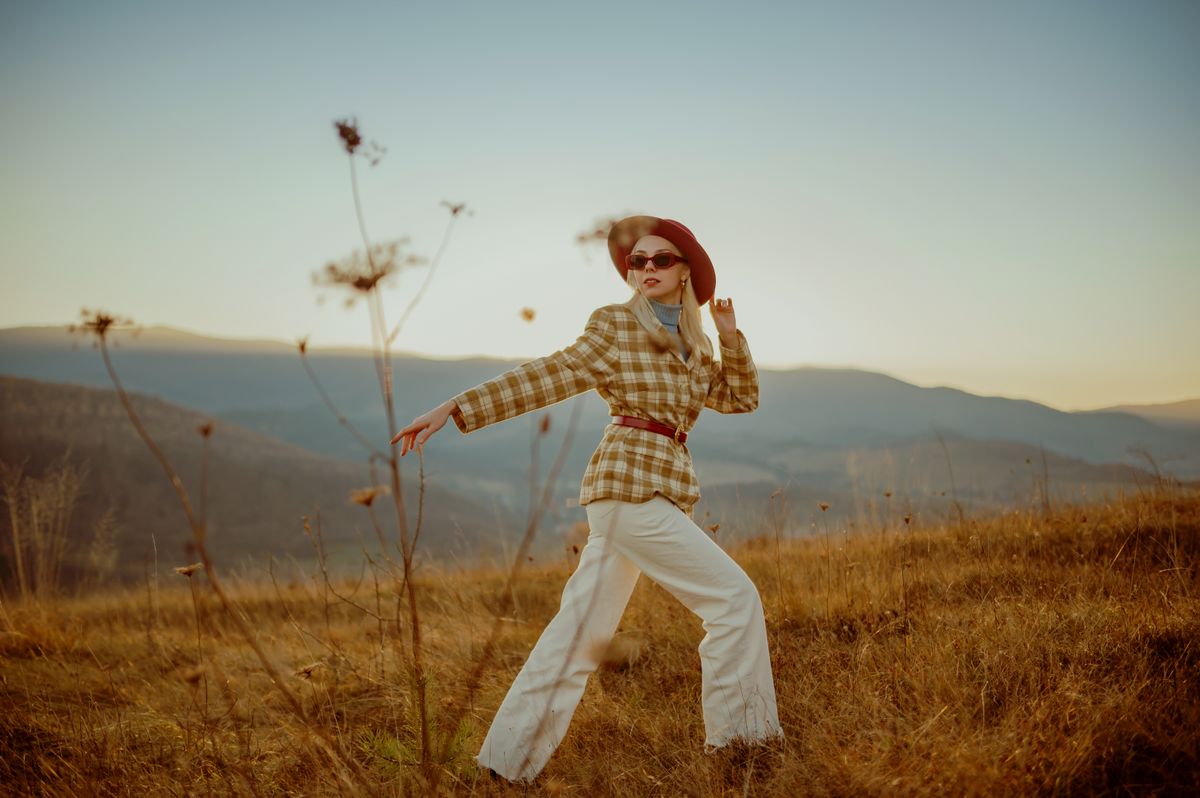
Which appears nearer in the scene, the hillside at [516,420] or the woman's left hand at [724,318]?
the woman's left hand at [724,318]

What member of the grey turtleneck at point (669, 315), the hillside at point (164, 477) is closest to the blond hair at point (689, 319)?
the grey turtleneck at point (669, 315)

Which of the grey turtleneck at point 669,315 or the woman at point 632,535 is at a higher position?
the grey turtleneck at point 669,315

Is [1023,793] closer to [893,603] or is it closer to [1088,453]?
[893,603]

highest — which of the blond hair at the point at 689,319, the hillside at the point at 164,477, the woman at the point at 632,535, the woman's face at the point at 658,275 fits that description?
the woman's face at the point at 658,275

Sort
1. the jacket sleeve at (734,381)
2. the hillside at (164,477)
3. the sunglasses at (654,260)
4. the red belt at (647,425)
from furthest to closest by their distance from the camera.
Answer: the hillside at (164,477)
the jacket sleeve at (734,381)
the sunglasses at (654,260)
the red belt at (647,425)

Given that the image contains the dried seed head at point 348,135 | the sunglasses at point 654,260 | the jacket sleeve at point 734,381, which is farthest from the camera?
the jacket sleeve at point 734,381

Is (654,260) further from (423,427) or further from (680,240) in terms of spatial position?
(423,427)

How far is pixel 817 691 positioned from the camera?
3.32 meters

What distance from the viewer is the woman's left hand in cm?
319

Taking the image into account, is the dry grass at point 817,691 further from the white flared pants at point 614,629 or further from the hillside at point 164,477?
the hillside at point 164,477

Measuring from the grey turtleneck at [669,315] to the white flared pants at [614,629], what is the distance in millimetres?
722

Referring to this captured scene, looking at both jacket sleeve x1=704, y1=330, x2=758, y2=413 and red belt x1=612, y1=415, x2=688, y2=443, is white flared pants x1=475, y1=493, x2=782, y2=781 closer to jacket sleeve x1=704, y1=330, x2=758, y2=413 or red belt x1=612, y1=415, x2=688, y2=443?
red belt x1=612, y1=415, x2=688, y2=443

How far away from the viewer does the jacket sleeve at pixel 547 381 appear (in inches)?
104

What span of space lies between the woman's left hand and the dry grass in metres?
1.55
